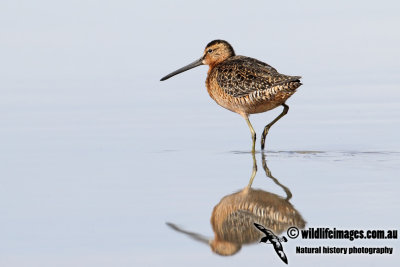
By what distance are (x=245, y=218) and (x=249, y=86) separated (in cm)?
350

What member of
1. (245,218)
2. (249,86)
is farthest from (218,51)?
(245,218)

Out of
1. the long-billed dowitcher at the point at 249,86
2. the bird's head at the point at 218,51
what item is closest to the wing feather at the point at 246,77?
the long-billed dowitcher at the point at 249,86

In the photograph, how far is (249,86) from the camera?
9.50m

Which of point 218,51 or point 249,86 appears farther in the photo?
point 218,51

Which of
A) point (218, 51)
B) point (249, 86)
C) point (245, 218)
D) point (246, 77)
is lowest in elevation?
point (245, 218)

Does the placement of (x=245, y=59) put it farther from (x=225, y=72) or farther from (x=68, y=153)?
(x=68, y=153)

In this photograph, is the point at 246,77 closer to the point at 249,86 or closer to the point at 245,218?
the point at 249,86

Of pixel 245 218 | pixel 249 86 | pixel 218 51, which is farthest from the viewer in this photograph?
pixel 218 51

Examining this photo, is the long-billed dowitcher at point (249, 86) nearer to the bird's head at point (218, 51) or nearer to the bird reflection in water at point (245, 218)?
the bird's head at point (218, 51)

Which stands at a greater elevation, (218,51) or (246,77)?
(218,51)

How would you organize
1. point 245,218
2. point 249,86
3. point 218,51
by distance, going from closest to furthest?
point 245,218
point 249,86
point 218,51

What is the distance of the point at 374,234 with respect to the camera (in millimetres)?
5605

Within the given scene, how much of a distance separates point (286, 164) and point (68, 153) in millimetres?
2208

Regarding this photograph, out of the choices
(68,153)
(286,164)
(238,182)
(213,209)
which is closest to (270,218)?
(213,209)
